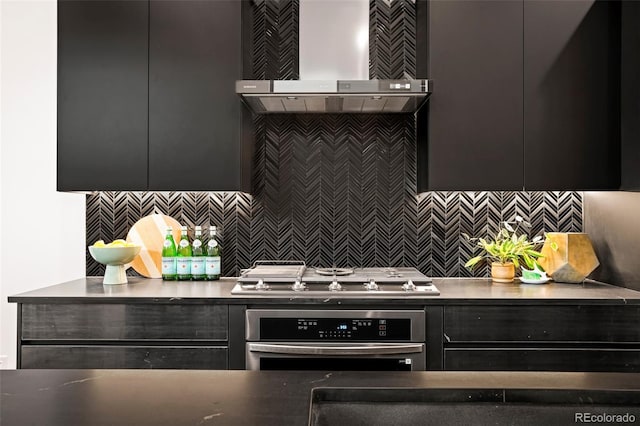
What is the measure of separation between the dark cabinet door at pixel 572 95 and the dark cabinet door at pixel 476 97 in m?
0.07

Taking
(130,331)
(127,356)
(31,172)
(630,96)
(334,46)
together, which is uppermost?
(334,46)

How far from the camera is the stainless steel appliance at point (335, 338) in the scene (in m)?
2.22

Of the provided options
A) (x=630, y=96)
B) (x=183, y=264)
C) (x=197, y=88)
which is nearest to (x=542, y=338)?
(x=630, y=96)

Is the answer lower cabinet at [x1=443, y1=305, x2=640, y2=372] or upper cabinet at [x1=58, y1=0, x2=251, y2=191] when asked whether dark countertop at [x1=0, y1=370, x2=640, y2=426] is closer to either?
lower cabinet at [x1=443, y1=305, x2=640, y2=372]

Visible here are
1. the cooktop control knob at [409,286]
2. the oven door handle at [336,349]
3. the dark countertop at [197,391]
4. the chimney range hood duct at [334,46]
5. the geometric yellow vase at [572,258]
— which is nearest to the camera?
the dark countertop at [197,391]

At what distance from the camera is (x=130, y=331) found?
224cm

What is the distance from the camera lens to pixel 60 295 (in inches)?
88.7

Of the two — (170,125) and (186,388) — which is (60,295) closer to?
(170,125)

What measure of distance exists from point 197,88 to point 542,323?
6.03ft

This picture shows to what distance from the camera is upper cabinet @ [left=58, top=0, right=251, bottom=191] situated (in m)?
2.53

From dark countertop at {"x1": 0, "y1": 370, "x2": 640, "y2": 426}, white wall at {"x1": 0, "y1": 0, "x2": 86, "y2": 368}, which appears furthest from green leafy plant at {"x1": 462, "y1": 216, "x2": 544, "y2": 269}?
white wall at {"x1": 0, "y1": 0, "x2": 86, "y2": 368}

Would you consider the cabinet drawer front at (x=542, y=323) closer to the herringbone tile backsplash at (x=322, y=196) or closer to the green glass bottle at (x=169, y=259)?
the herringbone tile backsplash at (x=322, y=196)

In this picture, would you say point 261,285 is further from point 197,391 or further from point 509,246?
point 197,391

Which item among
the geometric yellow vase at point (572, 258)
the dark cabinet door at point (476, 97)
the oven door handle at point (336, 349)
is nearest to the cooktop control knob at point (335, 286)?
the oven door handle at point (336, 349)
